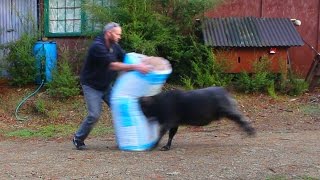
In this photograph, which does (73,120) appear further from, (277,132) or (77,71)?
(277,132)

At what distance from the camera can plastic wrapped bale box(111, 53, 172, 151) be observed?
25.5 feet

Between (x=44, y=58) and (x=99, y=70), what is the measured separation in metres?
5.60

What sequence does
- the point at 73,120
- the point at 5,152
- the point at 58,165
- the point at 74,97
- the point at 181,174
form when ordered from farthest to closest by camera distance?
the point at 74,97, the point at 73,120, the point at 5,152, the point at 58,165, the point at 181,174

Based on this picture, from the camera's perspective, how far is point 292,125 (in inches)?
417

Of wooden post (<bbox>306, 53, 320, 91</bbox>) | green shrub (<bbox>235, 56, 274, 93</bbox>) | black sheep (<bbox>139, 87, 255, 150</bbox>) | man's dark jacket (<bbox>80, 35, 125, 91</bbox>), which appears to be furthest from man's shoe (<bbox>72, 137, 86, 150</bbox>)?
wooden post (<bbox>306, 53, 320, 91</bbox>)

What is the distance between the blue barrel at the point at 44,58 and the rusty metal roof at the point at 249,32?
3.40 metres

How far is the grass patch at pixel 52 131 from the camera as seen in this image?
10.5m

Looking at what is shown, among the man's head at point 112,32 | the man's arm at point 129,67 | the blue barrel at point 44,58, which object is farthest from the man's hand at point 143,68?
the blue barrel at point 44,58

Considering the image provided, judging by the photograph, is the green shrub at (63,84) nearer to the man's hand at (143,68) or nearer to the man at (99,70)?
the man at (99,70)

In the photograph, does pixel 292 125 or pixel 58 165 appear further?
pixel 292 125

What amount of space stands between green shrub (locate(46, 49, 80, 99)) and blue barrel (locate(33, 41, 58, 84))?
48 centimetres

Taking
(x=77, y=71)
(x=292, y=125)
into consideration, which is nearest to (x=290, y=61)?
(x=292, y=125)

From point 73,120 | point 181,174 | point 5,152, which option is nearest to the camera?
point 181,174

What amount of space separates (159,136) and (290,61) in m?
6.98
